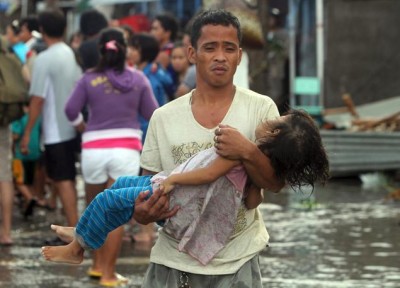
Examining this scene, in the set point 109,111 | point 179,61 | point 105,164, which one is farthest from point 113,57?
point 179,61

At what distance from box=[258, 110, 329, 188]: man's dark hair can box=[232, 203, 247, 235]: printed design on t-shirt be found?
249 millimetres

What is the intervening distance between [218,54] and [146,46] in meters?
6.28

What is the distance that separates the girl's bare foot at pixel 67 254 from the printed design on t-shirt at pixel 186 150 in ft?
1.97

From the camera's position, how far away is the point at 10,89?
10.7m

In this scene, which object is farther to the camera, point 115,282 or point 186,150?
point 115,282

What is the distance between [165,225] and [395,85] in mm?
18027

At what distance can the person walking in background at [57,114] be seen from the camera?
1066 cm

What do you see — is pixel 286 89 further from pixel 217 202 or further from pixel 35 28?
pixel 217 202

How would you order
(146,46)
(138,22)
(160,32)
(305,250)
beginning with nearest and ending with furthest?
(305,250) → (146,46) → (160,32) → (138,22)

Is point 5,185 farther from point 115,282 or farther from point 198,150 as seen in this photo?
point 198,150

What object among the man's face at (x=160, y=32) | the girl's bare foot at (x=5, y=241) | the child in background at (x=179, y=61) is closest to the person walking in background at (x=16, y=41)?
the man's face at (x=160, y=32)

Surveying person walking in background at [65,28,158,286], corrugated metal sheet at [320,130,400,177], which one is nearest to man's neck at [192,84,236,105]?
person walking in background at [65,28,158,286]

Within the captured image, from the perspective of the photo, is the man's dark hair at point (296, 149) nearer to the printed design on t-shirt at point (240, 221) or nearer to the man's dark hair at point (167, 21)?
the printed design on t-shirt at point (240, 221)

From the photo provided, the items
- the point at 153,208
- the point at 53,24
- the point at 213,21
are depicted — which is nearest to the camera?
the point at 153,208
